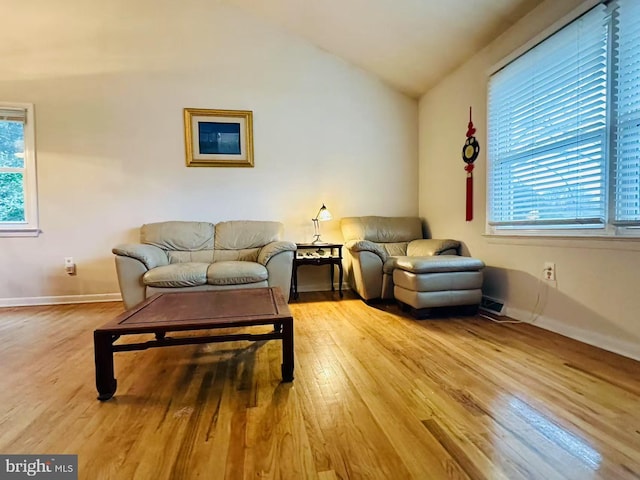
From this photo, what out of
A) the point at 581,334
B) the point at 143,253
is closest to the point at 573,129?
the point at 581,334

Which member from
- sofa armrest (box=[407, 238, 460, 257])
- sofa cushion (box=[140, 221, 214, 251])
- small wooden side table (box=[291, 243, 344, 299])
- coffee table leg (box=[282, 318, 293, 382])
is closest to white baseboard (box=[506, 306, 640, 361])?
sofa armrest (box=[407, 238, 460, 257])

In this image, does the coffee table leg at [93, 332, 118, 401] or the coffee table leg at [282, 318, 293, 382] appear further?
the coffee table leg at [282, 318, 293, 382]

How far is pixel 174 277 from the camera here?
108 inches

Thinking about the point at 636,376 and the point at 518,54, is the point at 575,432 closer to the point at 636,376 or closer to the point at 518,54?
the point at 636,376

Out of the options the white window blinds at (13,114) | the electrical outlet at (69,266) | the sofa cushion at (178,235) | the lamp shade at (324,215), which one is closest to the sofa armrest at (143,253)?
the sofa cushion at (178,235)

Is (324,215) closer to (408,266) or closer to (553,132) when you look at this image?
(408,266)

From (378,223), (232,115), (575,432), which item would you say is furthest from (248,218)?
(575,432)

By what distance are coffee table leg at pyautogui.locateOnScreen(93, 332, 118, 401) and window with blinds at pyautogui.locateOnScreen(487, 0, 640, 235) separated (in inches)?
110

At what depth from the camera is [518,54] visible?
8.43 ft

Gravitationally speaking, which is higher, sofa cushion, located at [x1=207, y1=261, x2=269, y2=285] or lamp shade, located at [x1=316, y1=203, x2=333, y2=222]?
lamp shade, located at [x1=316, y1=203, x2=333, y2=222]

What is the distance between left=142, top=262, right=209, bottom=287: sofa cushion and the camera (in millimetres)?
2748

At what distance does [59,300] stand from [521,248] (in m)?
4.60

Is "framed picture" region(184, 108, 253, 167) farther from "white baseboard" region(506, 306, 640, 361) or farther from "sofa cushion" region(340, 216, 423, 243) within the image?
"white baseboard" region(506, 306, 640, 361)

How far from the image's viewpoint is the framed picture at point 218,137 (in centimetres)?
372
